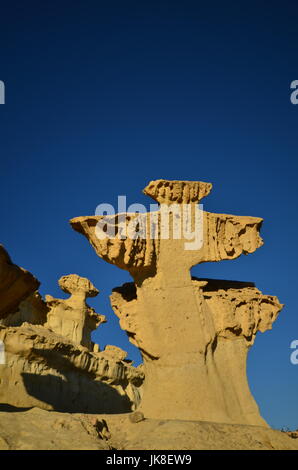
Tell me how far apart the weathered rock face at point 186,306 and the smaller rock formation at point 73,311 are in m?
11.2

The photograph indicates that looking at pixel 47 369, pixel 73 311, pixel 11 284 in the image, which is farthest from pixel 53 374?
pixel 73 311

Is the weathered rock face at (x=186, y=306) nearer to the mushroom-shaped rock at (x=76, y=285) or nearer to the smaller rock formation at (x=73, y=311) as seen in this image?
the smaller rock formation at (x=73, y=311)

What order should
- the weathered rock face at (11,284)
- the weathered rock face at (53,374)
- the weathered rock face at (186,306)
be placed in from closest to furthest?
the weathered rock face at (11,284)
the weathered rock face at (186,306)
the weathered rock face at (53,374)

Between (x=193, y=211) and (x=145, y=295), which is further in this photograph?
(x=193, y=211)

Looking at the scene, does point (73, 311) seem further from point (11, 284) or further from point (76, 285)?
point (11, 284)

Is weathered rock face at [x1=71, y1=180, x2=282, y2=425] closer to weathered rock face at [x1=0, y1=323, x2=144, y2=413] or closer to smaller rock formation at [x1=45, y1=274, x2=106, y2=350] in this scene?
weathered rock face at [x1=0, y1=323, x2=144, y2=413]

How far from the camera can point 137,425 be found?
7008 millimetres

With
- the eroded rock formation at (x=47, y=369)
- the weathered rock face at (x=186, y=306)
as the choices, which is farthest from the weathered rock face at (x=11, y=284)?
the weathered rock face at (x=186, y=306)

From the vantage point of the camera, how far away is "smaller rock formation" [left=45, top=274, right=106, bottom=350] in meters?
20.3

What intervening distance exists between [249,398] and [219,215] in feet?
12.4

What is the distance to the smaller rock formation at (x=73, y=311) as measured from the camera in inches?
798

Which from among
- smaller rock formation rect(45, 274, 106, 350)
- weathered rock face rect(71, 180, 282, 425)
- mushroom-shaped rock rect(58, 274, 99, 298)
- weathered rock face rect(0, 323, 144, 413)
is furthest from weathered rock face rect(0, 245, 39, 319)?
mushroom-shaped rock rect(58, 274, 99, 298)
